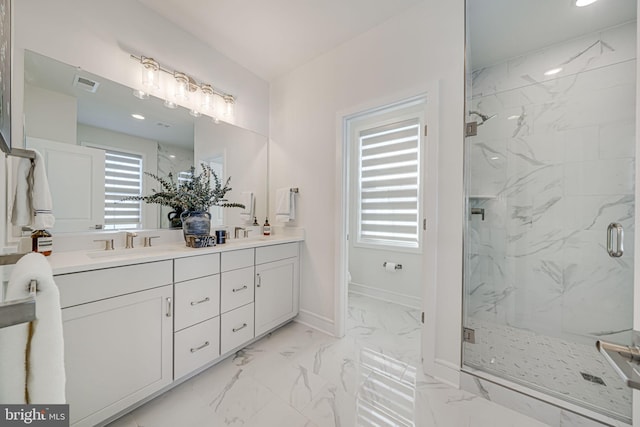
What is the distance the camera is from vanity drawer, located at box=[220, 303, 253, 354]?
1786 mm

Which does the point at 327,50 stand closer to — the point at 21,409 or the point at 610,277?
the point at 21,409

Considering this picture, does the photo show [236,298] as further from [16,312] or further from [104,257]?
[16,312]

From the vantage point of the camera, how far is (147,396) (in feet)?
4.53

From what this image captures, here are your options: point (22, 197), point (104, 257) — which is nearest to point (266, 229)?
point (104, 257)

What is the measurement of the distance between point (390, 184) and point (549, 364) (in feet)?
7.11

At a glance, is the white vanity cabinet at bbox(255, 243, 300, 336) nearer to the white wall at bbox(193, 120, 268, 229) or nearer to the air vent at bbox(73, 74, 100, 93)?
the white wall at bbox(193, 120, 268, 229)

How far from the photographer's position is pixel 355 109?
2.11m

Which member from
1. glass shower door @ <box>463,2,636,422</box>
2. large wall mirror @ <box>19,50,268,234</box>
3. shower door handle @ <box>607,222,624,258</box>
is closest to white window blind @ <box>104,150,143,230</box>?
large wall mirror @ <box>19,50,268,234</box>

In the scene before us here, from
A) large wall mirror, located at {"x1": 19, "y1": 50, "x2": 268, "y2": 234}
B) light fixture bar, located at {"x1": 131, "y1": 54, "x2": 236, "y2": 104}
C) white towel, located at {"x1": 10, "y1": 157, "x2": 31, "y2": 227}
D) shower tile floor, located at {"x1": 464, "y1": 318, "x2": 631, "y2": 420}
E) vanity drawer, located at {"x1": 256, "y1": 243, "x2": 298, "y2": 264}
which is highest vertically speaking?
light fixture bar, located at {"x1": 131, "y1": 54, "x2": 236, "y2": 104}

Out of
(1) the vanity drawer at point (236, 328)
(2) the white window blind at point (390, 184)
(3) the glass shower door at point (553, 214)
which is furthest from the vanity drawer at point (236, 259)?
(2) the white window blind at point (390, 184)

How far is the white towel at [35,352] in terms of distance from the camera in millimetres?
428

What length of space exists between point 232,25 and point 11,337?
2.39m

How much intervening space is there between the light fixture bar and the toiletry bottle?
1328 millimetres

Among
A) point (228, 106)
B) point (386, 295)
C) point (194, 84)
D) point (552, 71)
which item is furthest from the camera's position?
point (386, 295)
